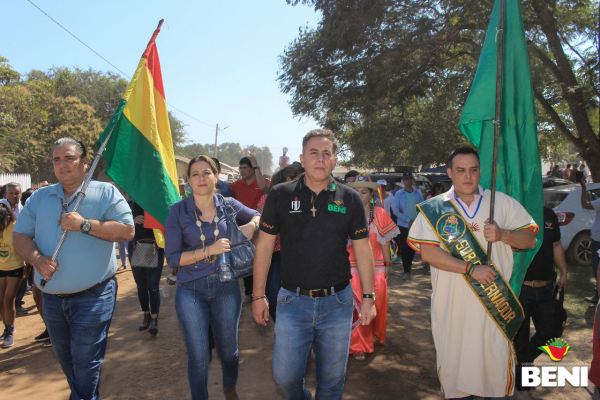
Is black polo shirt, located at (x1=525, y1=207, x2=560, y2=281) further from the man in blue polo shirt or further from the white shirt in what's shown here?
the man in blue polo shirt

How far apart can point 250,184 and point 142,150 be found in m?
2.65

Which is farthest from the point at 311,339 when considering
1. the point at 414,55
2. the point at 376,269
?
the point at 414,55

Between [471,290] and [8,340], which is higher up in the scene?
[471,290]

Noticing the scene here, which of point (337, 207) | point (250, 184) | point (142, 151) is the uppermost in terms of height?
point (142, 151)

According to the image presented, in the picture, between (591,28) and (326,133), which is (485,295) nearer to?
(326,133)

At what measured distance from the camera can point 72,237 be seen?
3.31m

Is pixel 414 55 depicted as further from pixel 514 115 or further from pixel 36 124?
pixel 36 124

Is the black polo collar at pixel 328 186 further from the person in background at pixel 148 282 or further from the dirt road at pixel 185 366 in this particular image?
the person in background at pixel 148 282

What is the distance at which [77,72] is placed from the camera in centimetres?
4609

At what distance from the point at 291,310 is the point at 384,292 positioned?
2.67m

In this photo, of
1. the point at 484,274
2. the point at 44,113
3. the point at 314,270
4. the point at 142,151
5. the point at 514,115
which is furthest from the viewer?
the point at 44,113

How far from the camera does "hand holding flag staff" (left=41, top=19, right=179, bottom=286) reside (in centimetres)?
419

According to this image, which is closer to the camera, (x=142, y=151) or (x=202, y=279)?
(x=202, y=279)

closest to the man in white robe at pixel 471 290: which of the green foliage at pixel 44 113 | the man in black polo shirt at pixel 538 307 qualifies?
the man in black polo shirt at pixel 538 307
